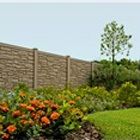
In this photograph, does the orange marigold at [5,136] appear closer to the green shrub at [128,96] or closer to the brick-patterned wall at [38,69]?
the green shrub at [128,96]

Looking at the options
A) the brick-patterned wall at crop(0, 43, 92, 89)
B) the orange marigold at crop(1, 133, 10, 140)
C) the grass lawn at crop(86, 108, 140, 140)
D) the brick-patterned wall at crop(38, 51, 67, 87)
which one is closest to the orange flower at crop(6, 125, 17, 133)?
the orange marigold at crop(1, 133, 10, 140)

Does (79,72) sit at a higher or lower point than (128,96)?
higher

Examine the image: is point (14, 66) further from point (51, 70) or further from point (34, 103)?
point (34, 103)

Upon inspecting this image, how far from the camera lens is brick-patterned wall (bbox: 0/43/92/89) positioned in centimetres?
Answer: 2064

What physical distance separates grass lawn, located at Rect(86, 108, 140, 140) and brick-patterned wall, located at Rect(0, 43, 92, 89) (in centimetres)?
919

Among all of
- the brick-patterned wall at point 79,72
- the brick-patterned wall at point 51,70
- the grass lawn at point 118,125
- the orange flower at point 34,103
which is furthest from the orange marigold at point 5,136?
the brick-patterned wall at point 79,72

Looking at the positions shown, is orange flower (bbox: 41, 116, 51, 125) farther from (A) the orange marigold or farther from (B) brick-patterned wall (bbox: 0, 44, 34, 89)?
(B) brick-patterned wall (bbox: 0, 44, 34, 89)

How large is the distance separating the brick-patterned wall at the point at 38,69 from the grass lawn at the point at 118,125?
9193 mm

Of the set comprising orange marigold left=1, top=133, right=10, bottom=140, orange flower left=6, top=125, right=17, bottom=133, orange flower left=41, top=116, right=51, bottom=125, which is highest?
orange flower left=41, top=116, right=51, bottom=125

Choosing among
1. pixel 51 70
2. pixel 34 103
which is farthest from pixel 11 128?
pixel 51 70

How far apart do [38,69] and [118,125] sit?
12411 mm

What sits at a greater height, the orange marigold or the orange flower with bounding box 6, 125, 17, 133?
the orange flower with bounding box 6, 125, 17, 133

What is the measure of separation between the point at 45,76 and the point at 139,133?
1334 cm

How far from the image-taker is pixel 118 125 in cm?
1031
